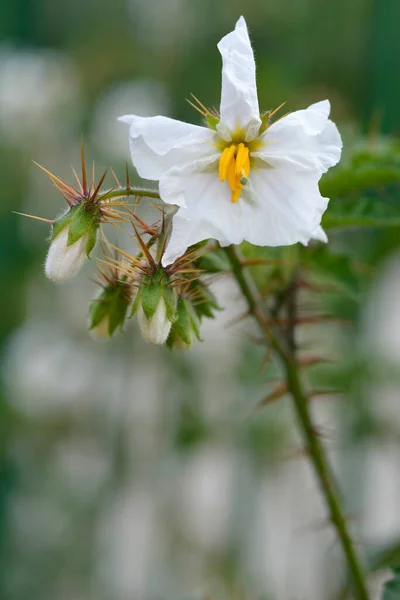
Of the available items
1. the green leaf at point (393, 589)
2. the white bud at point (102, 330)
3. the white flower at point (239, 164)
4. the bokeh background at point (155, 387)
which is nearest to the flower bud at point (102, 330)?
the white bud at point (102, 330)

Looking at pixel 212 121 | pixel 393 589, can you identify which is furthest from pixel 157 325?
pixel 393 589

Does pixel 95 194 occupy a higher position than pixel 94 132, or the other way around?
pixel 94 132

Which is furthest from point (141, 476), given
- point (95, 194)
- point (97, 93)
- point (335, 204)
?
point (95, 194)

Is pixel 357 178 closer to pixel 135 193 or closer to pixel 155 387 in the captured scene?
pixel 135 193

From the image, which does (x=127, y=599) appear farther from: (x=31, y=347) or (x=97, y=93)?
(x=97, y=93)

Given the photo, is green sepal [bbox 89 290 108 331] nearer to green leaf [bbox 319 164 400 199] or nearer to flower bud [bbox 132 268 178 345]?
flower bud [bbox 132 268 178 345]

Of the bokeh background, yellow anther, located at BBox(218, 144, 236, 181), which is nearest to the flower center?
yellow anther, located at BBox(218, 144, 236, 181)

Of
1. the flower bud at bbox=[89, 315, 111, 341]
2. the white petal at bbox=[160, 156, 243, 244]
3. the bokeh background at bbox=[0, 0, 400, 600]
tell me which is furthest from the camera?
the bokeh background at bbox=[0, 0, 400, 600]

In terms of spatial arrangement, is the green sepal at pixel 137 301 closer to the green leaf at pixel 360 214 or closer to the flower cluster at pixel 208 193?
the flower cluster at pixel 208 193
